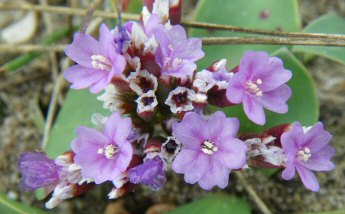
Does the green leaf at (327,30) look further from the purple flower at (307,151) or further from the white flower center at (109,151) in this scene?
the white flower center at (109,151)

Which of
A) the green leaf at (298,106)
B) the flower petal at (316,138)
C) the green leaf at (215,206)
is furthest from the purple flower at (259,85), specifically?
the green leaf at (215,206)

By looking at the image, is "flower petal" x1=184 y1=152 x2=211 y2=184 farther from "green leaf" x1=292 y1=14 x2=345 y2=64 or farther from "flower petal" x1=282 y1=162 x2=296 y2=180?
"green leaf" x1=292 y1=14 x2=345 y2=64

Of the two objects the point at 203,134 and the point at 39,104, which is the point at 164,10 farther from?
the point at 39,104

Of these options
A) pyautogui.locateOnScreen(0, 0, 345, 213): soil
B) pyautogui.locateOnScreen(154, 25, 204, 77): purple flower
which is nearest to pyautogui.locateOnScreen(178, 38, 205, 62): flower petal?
pyautogui.locateOnScreen(154, 25, 204, 77): purple flower

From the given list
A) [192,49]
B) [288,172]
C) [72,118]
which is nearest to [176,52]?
[192,49]

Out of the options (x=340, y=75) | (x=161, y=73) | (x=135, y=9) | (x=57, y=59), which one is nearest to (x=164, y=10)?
(x=161, y=73)

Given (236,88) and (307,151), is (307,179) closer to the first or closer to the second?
(307,151)
